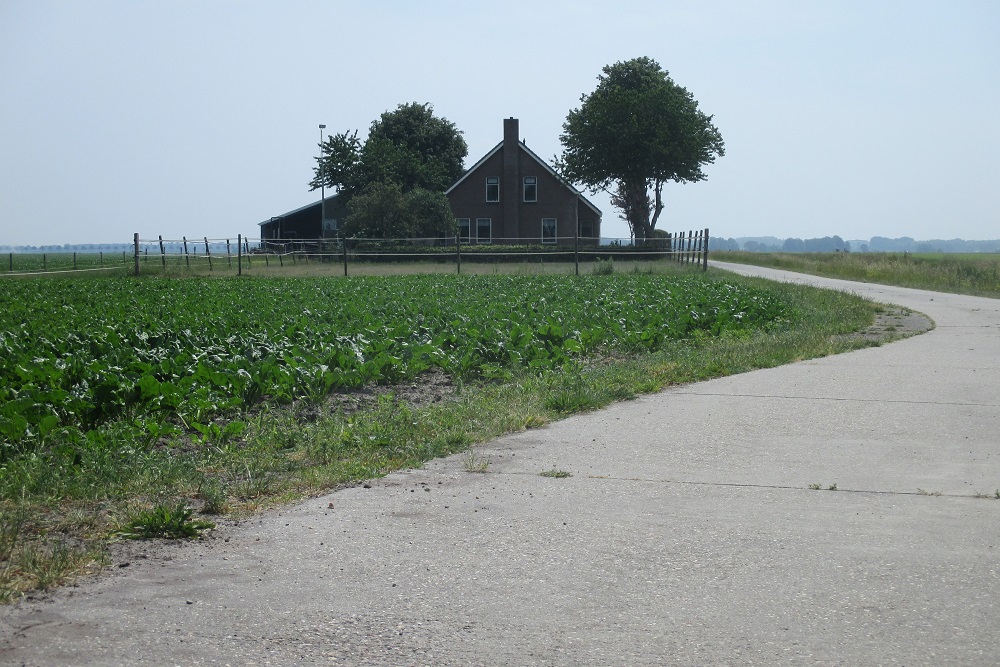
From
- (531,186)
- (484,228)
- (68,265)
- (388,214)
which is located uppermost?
(531,186)

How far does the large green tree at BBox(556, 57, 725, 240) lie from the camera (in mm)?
61906

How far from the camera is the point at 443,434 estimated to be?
683cm

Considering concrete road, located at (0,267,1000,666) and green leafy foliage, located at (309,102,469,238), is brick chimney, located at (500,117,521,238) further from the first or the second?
concrete road, located at (0,267,1000,666)

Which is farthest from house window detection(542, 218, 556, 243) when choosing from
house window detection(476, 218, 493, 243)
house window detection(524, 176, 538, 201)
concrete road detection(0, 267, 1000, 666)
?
concrete road detection(0, 267, 1000, 666)

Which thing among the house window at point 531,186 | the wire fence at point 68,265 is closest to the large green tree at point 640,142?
the house window at point 531,186

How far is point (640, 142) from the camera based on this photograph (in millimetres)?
61969

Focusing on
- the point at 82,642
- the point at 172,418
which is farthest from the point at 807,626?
the point at 172,418

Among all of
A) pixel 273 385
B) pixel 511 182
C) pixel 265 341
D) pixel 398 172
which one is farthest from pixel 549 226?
pixel 273 385

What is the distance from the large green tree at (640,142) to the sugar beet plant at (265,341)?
4342cm

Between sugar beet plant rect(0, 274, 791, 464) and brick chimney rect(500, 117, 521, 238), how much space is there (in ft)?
120

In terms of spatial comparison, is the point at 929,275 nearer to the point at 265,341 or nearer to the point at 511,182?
the point at 511,182

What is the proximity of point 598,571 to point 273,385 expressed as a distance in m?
4.76

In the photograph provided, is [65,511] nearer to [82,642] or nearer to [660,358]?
[82,642]

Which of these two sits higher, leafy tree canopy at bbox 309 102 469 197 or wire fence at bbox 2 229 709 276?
leafy tree canopy at bbox 309 102 469 197
